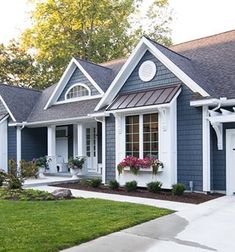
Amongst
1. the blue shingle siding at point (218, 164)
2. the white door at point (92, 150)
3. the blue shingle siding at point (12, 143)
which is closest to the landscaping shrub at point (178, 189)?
the blue shingle siding at point (218, 164)

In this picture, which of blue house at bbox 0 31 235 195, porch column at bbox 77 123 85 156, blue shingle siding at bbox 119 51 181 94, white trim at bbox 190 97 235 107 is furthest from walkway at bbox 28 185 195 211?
blue shingle siding at bbox 119 51 181 94

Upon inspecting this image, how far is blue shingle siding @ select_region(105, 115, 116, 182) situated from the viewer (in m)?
13.8

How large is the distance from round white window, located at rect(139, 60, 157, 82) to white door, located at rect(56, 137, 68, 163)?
7564 mm

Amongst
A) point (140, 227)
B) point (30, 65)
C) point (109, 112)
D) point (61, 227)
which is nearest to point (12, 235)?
point (61, 227)

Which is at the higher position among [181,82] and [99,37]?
[99,37]

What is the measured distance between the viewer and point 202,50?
14500 mm

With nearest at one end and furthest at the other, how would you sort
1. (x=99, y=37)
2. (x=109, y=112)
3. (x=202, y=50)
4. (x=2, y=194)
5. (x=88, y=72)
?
(x=2, y=194), (x=109, y=112), (x=202, y=50), (x=88, y=72), (x=99, y=37)

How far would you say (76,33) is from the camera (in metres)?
33.7

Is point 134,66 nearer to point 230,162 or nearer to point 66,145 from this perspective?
point 230,162

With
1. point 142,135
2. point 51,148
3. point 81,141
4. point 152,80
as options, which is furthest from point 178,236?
point 51,148

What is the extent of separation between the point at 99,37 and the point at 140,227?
27.5 m

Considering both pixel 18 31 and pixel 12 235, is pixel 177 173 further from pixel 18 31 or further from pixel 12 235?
pixel 18 31

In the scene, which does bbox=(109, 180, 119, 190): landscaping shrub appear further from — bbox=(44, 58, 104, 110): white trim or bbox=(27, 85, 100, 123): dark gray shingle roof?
bbox=(44, 58, 104, 110): white trim

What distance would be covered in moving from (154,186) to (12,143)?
36.3 feet
